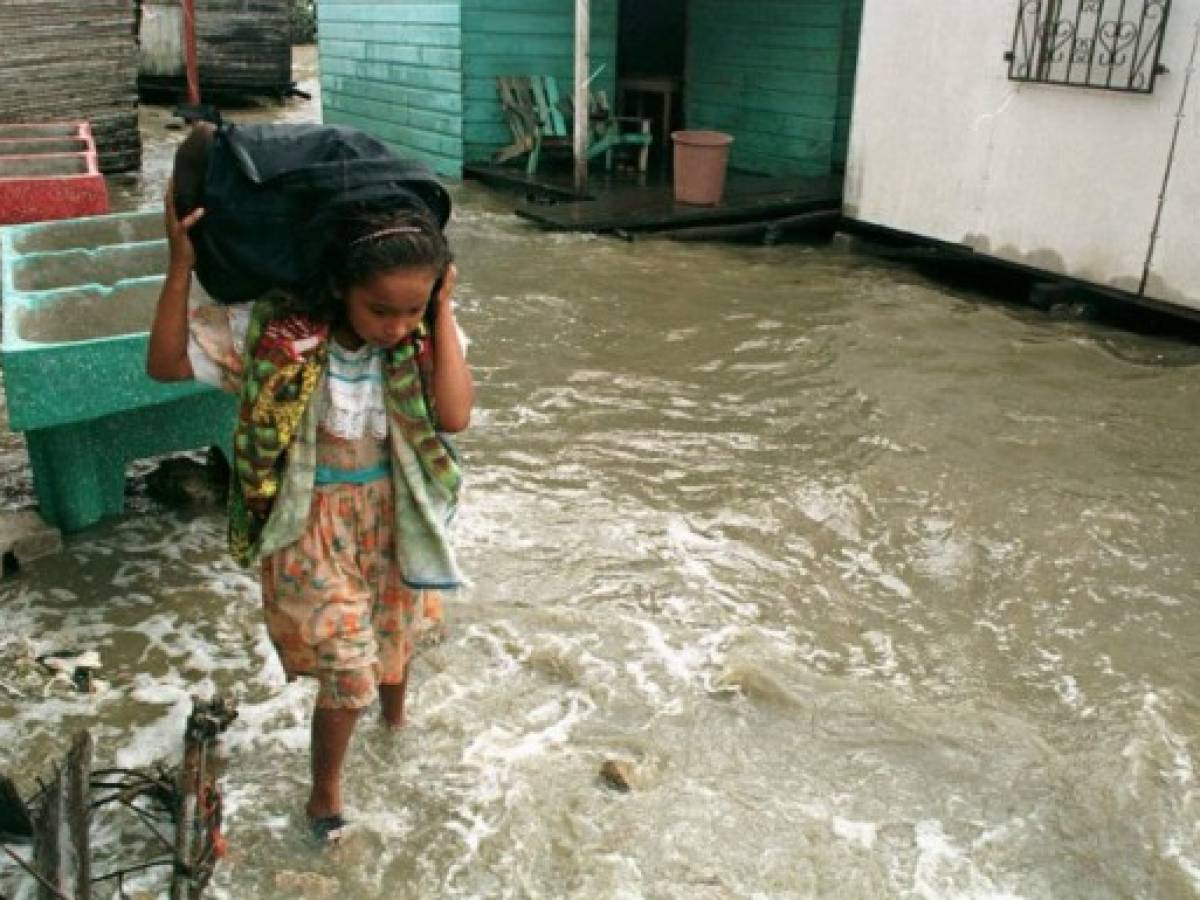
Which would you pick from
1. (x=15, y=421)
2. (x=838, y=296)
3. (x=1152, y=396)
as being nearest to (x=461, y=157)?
(x=838, y=296)

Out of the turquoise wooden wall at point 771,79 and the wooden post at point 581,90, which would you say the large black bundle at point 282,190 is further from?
the turquoise wooden wall at point 771,79

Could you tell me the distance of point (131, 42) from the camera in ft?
40.2

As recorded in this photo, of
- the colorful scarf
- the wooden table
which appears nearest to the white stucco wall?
the wooden table

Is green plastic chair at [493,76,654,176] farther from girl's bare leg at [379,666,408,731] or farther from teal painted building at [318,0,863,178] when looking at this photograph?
girl's bare leg at [379,666,408,731]

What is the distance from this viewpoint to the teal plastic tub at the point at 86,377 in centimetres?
367

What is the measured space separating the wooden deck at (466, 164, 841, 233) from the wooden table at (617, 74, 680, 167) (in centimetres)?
145

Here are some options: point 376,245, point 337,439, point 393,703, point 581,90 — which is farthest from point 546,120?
point 376,245

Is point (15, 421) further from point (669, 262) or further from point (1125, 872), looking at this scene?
point (669, 262)

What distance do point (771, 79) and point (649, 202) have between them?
3.04m

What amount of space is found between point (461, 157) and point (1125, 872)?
37.1ft

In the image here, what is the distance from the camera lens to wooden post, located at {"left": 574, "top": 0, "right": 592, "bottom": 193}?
10.3 meters

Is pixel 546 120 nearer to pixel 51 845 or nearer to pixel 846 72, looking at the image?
pixel 846 72

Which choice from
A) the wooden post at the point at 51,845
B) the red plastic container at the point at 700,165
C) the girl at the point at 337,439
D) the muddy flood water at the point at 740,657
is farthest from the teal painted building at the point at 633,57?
the wooden post at the point at 51,845

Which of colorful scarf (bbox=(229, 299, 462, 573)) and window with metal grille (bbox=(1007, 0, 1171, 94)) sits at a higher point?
window with metal grille (bbox=(1007, 0, 1171, 94))
